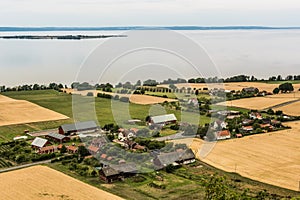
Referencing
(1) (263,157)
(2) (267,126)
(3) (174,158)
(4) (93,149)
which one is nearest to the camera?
(3) (174,158)

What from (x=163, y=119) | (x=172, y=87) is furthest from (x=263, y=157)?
(x=172, y=87)

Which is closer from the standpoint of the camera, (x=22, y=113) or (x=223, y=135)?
(x=223, y=135)

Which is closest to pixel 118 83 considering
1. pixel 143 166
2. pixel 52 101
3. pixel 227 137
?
pixel 52 101

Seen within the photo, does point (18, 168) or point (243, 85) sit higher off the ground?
point (243, 85)

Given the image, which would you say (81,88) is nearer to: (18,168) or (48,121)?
(48,121)

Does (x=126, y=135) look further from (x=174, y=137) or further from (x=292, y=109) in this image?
(x=292, y=109)

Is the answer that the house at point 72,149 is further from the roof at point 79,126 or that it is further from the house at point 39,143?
the roof at point 79,126

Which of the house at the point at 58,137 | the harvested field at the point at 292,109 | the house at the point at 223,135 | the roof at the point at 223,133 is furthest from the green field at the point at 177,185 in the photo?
the harvested field at the point at 292,109
